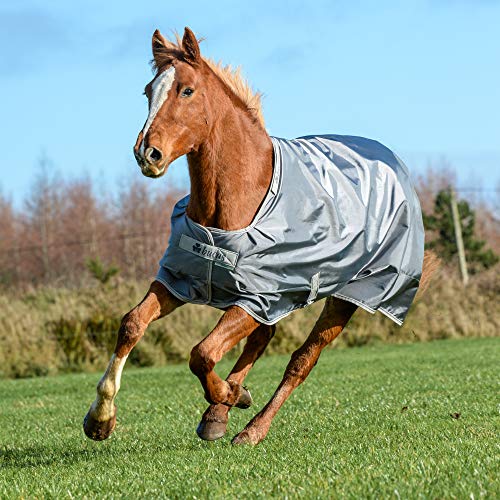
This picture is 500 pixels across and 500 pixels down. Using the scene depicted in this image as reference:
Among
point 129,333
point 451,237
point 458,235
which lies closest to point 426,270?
point 129,333

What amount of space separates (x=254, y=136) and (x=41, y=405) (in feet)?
22.3

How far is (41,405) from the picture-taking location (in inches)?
480

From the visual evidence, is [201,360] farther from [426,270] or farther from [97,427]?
[426,270]

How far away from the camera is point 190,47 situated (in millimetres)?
6293

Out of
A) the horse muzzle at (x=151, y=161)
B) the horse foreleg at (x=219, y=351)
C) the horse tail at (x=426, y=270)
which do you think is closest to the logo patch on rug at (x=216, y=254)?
the horse foreleg at (x=219, y=351)

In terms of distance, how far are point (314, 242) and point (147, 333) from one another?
13845 mm

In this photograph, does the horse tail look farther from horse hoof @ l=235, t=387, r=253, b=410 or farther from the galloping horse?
horse hoof @ l=235, t=387, r=253, b=410

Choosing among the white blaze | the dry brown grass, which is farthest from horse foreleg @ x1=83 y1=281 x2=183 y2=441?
the dry brown grass

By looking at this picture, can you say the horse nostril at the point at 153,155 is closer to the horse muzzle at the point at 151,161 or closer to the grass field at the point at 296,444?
the horse muzzle at the point at 151,161

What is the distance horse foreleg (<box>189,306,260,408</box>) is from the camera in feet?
19.7

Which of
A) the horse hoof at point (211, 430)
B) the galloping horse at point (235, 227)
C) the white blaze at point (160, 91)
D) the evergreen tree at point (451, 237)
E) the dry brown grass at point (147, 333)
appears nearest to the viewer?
the white blaze at point (160, 91)

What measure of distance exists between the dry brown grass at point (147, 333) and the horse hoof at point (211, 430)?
13383 mm

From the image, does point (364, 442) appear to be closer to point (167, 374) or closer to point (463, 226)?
point (167, 374)

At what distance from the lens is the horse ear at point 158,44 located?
6363 mm
